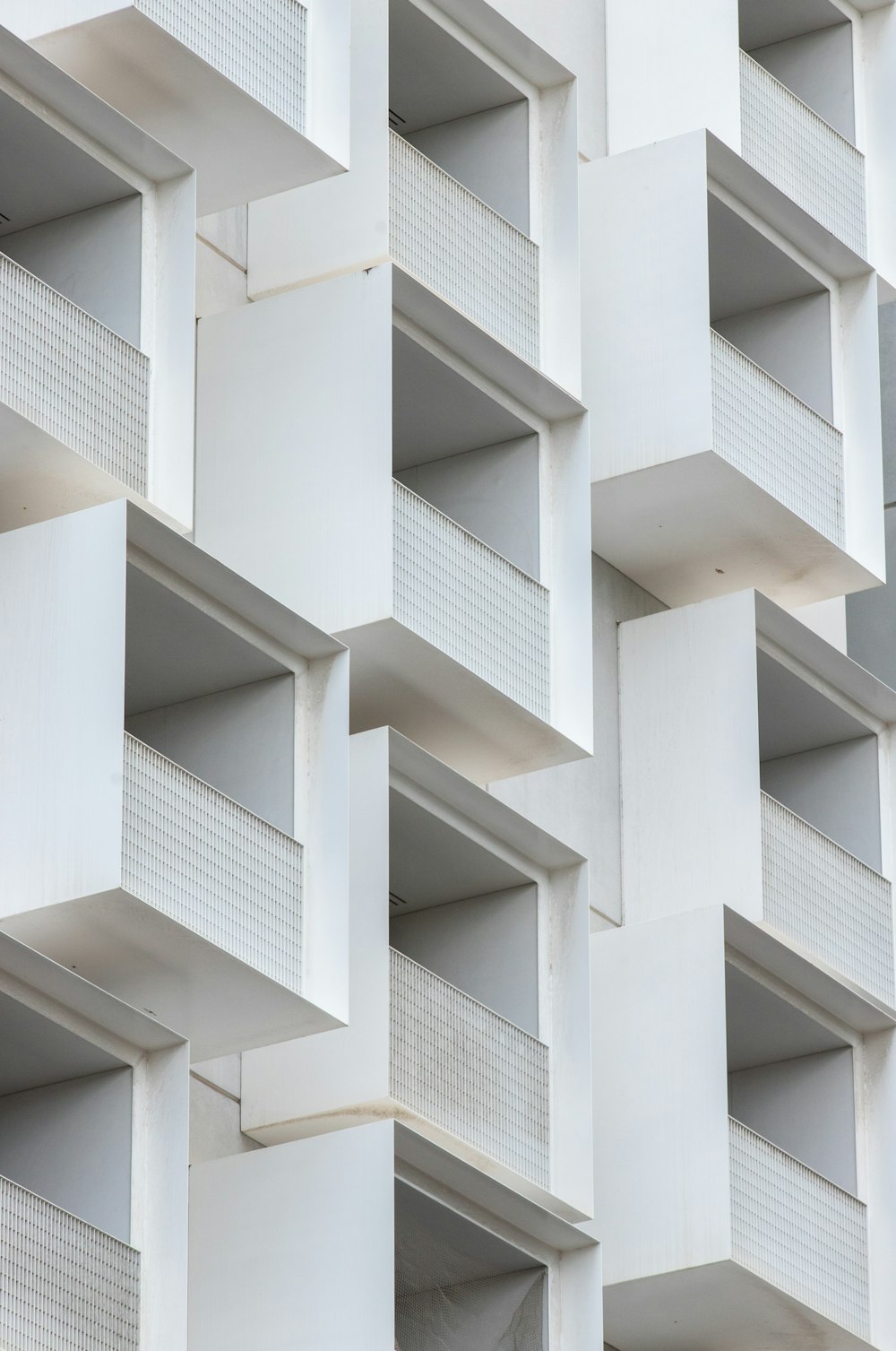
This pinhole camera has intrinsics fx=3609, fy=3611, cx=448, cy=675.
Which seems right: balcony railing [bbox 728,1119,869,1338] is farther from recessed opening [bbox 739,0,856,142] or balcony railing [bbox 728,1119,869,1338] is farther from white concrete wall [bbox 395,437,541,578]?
recessed opening [bbox 739,0,856,142]

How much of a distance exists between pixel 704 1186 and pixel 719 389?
23.6ft

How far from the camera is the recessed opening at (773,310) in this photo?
32.7 m

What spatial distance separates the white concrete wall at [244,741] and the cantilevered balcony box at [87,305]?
1.33 meters

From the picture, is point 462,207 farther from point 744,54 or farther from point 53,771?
point 53,771

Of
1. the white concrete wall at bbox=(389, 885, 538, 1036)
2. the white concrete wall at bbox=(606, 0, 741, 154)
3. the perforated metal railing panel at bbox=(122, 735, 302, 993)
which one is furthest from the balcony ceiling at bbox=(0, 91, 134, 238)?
the white concrete wall at bbox=(606, 0, 741, 154)

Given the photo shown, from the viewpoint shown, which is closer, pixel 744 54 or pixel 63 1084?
pixel 63 1084

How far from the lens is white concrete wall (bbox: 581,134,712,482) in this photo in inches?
1212

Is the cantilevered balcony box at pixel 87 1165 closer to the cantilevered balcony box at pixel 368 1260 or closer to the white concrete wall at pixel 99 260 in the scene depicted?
the cantilevered balcony box at pixel 368 1260

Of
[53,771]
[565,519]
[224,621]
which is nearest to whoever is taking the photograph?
[53,771]

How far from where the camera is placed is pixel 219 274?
2847 cm

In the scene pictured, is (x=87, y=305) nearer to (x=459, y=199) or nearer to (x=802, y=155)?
(x=459, y=199)

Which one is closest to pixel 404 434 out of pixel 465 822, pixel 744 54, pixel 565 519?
pixel 565 519

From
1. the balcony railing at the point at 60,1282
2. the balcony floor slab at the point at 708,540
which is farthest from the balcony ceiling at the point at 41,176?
the balcony railing at the point at 60,1282

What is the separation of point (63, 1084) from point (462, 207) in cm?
902
